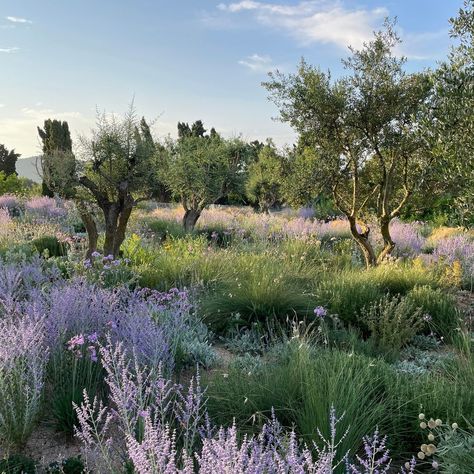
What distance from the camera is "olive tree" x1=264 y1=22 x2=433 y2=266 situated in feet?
24.7

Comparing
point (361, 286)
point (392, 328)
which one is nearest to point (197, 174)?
point (361, 286)

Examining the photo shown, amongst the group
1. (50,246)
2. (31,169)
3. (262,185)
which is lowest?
(50,246)

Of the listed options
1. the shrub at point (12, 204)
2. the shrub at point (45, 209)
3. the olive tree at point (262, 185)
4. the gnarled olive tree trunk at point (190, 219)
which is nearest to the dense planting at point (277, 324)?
the gnarled olive tree trunk at point (190, 219)

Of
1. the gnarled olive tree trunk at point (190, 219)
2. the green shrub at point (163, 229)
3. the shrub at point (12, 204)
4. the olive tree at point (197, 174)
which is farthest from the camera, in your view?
the shrub at point (12, 204)

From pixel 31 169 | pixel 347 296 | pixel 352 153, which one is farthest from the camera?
pixel 31 169

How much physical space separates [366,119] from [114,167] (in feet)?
15.4

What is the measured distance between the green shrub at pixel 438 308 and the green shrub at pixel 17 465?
14.8 ft

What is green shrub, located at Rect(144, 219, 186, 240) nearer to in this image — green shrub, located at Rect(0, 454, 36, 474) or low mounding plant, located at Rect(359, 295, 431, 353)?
low mounding plant, located at Rect(359, 295, 431, 353)

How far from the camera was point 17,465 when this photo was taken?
2621 millimetres

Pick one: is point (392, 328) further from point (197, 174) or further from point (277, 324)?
point (197, 174)

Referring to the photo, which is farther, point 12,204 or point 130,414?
point 12,204

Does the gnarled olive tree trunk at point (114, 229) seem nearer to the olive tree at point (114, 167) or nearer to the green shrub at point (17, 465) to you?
the olive tree at point (114, 167)

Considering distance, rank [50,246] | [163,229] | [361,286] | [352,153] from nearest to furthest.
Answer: [361,286] → [352,153] → [50,246] → [163,229]

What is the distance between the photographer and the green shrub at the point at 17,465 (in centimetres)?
258
